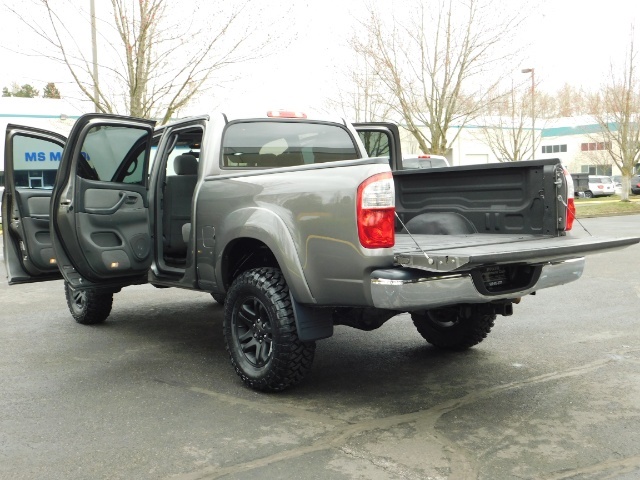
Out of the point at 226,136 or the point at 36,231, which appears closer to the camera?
the point at 226,136

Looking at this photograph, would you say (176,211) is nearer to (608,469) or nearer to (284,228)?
(284,228)

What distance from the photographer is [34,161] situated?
6770 millimetres

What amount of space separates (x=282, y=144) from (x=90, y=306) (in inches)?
109

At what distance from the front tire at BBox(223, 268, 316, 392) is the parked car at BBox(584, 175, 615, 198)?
42.4 meters

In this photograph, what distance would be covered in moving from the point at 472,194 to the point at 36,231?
412cm

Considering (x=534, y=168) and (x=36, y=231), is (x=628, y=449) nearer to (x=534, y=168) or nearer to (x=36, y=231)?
(x=534, y=168)

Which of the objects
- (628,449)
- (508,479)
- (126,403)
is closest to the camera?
(508,479)

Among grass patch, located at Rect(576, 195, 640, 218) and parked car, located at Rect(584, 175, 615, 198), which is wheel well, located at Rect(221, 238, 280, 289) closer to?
grass patch, located at Rect(576, 195, 640, 218)

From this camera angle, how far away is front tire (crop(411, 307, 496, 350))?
5.63 meters

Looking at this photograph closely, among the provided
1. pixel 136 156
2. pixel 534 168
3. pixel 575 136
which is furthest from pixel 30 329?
pixel 575 136

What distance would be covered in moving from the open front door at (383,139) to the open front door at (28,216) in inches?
119

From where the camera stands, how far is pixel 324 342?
249 inches

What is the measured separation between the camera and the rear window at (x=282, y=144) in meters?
5.60

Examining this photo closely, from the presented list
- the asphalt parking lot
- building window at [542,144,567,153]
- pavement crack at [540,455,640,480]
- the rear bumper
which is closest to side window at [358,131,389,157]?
the asphalt parking lot
